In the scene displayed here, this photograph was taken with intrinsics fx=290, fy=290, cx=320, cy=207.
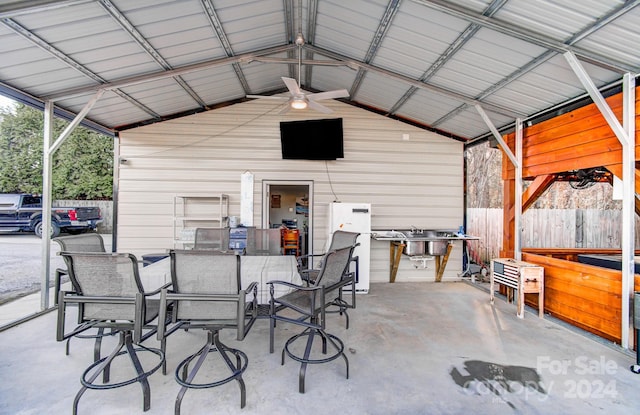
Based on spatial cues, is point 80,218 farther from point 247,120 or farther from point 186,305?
point 186,305

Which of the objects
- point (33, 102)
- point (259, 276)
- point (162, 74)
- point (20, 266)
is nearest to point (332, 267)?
point (259, 276)

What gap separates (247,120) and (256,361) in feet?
14.3

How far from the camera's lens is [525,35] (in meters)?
2.78

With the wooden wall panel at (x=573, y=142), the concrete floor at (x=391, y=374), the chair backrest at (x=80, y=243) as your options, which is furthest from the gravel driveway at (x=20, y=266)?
the wooden wall panel at (x=573, y=142)

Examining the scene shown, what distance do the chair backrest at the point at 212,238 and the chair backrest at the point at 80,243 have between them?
1045 mm

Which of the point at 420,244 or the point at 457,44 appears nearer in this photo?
the point at 457,44

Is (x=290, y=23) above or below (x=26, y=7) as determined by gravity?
above

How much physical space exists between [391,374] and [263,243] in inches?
89.0

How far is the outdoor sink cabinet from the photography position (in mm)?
5227

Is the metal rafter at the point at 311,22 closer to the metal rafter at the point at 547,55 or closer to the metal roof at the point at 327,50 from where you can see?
the metal roof at the point at 327,50

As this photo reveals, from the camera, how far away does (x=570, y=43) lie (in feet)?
9.07

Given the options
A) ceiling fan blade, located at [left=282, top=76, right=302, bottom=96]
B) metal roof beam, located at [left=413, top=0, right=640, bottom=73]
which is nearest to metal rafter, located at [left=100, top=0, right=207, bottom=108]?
ceiling fan blade, located at [left=282, top=76, right=302, bottom=96]

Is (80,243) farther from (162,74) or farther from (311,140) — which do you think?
(311,140)

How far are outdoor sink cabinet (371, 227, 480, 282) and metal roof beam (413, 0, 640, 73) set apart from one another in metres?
3.10
